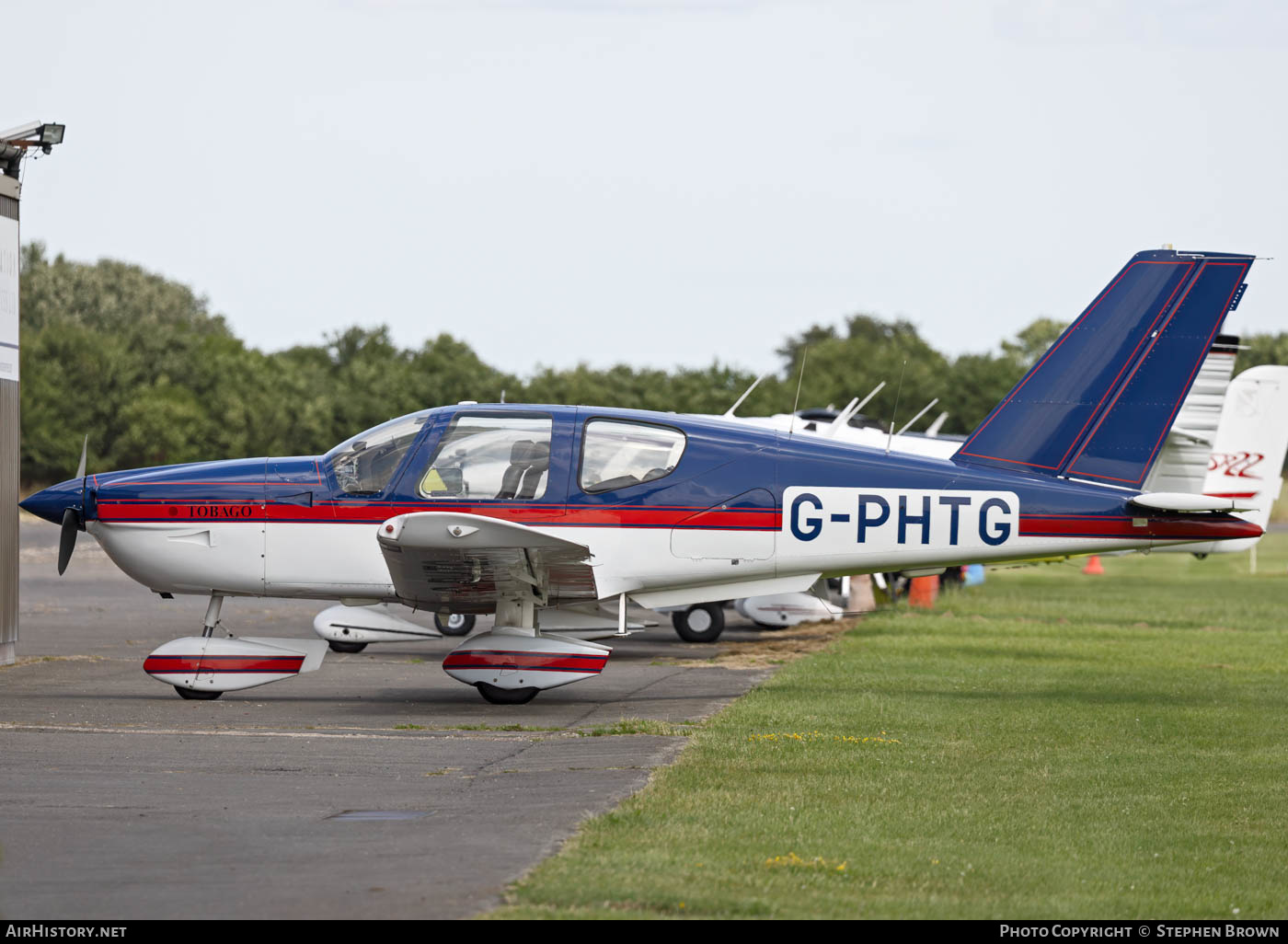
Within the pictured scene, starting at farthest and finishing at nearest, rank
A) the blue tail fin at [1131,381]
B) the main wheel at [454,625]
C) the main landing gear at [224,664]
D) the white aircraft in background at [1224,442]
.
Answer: the white aircraft in background at [1224,442]
the main wheel at [454,625]
the blue tail fin at [1131,381]
the main landing gear at [224,664]

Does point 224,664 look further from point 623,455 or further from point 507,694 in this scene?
point 623,455

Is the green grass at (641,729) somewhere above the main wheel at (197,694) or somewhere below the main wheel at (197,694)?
above

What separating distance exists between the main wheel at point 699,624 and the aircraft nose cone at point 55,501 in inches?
358

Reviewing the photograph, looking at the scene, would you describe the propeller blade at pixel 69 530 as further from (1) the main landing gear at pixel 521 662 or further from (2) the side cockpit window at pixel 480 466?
(1) the main landing gear at pixel 521 662

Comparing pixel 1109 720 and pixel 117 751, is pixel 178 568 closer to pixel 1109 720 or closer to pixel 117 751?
pixel 117 751

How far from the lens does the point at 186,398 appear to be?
182 feet

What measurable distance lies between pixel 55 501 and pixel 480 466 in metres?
3.50

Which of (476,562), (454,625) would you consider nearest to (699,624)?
(454,625)

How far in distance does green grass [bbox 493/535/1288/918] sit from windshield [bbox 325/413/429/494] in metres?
3.34

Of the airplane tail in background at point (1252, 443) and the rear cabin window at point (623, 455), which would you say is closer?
the rear cabin window at point (623, 455)

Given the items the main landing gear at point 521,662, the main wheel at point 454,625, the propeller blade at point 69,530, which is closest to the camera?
the main landing gear at point 521,662

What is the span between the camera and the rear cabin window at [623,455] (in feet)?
40.0

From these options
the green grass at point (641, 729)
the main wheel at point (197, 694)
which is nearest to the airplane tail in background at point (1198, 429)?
the green grass at point (641, 729)
